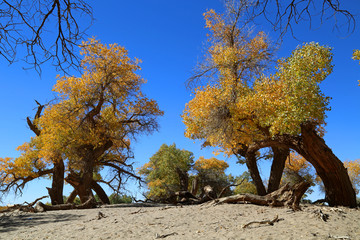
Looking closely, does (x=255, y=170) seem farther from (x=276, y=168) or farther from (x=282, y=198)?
(x=282, y=198)

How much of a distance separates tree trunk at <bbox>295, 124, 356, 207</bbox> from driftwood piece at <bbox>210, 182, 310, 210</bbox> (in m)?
2.09

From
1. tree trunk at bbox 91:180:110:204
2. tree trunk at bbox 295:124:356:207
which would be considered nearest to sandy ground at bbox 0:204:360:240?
tree trunk at bbox 295:124:356:207

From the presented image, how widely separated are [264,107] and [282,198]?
11.7 ft

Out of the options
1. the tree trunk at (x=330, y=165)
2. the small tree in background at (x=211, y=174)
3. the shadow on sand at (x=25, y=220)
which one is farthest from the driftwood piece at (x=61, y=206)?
the small tree in background at (x=211, y=174)

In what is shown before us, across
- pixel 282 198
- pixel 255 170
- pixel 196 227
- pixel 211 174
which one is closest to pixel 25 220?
pixel 196 227

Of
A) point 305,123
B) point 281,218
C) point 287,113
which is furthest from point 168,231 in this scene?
point 305,123

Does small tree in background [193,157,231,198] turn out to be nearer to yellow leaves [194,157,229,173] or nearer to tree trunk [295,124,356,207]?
yellow leaves [194,157,229,173]

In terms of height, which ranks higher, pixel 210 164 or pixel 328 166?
pixel 210 164

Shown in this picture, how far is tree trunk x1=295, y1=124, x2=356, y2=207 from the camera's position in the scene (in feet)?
38.1

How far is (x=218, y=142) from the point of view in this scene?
14.5 meters

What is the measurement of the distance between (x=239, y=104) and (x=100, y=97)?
8.25m

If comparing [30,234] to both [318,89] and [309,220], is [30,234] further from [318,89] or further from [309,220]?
[318,89]

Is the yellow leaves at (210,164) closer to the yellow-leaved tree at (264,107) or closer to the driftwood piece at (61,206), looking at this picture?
the yellow-leaved tree at (264,107)

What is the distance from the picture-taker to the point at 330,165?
38.6 feet
